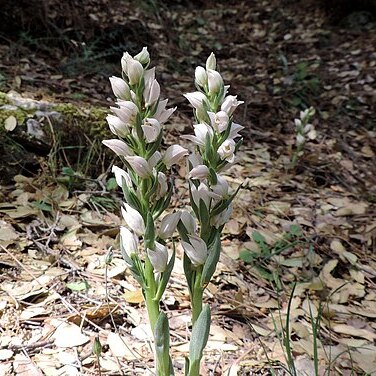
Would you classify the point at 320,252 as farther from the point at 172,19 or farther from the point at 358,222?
the point at 172,19

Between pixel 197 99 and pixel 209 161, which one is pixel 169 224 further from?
pixel 197 99

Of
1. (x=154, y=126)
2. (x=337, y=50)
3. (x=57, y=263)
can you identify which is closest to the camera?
(x=154, y=126)

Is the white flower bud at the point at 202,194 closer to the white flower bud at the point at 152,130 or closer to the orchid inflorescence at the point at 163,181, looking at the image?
the orchid inflorescence at the point at 163,181

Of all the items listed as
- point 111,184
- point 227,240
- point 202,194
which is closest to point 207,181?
point 202,194

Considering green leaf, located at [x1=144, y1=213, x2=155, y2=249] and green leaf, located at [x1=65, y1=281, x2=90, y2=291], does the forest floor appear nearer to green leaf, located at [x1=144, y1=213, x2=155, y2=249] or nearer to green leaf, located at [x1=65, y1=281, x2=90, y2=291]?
green leaf, located at [x1=65, y1=281, x2=90, y2=291]

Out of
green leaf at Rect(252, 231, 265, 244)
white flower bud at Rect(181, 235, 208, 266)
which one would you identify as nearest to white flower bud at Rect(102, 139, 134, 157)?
white flower bud at Rect(181, 235, 208, 266)

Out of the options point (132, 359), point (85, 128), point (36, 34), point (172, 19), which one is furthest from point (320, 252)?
point (172, 19)

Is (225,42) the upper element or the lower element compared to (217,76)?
lower
